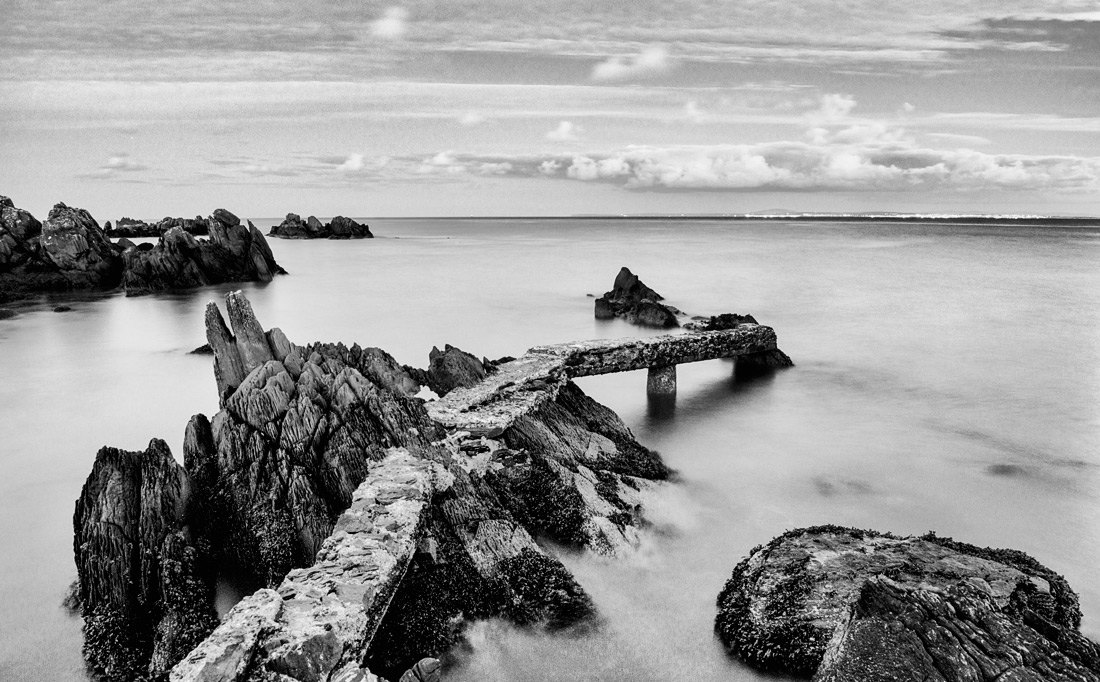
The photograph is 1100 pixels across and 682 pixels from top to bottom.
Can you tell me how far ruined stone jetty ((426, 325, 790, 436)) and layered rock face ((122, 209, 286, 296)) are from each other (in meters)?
34.1

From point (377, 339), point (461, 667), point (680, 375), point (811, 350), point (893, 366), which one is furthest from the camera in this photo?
point (377, 339)

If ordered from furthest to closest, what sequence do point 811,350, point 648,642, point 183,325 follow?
point 183,325 → point 811,350 → point 648,642

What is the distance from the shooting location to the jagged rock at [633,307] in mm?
29656

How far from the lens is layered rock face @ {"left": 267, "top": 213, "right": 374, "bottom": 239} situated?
346ft

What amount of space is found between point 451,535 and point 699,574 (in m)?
3.49

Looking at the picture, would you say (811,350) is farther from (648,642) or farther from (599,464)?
(648,642)

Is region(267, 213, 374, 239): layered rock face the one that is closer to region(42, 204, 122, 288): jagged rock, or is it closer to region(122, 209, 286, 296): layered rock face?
region(122, 209, 286, 296): layered rock face

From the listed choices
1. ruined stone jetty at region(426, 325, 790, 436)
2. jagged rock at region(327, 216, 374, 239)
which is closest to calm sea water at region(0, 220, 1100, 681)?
ruined stone jetty at region(426, 325, 790, 436)

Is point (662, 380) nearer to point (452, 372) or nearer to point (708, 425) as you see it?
point (708, 425)

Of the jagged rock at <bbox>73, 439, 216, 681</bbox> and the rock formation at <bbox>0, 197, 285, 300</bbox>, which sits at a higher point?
the rock formation at <bbox>0, 197, 285, 300</bbox>

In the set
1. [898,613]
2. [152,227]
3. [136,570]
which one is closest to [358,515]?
[136,570]

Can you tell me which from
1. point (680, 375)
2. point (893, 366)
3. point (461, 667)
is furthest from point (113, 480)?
point (893, 366)

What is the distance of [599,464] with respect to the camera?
13.1m

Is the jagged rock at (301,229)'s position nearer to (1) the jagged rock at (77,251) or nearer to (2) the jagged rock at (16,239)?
(1) the jagged rock at (77,251)
